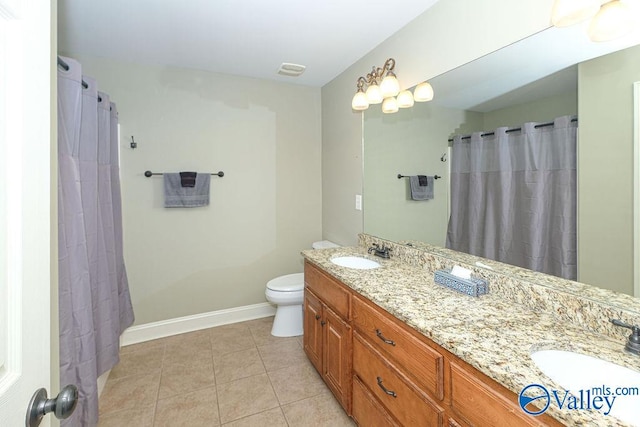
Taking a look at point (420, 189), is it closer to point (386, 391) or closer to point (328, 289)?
point (328, 289)

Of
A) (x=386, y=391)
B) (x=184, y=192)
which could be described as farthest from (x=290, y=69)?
(x=386, y=391)

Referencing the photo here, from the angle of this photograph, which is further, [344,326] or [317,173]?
[317,173]

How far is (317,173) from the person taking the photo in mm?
3154

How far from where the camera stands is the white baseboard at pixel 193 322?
8.32ft

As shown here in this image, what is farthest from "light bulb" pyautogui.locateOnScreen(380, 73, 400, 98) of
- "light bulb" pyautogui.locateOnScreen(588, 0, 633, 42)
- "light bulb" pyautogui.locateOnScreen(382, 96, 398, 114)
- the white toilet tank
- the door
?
the door

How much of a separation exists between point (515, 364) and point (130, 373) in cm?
240

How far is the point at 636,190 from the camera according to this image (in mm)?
1007

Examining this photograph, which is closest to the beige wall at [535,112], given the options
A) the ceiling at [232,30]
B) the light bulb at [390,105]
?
the light bulb at [390,105]

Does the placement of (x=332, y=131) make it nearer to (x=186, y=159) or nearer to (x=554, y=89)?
(x=186, y=159)

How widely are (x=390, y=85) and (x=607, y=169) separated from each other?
1274 mm

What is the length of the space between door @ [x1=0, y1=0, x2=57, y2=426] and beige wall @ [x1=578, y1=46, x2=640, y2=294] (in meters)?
1.65

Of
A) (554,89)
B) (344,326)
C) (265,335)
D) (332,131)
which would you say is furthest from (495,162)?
(265,335)

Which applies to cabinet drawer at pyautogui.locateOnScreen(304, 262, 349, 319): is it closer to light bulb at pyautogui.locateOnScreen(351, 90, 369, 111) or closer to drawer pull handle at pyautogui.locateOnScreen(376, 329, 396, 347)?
drawer pull handle at pyautogui.locateOnScreen(376, 329, 396, 347)

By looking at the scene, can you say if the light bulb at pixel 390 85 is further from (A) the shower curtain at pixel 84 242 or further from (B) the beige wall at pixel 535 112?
(A) the shower curtain at pixel 84 242
